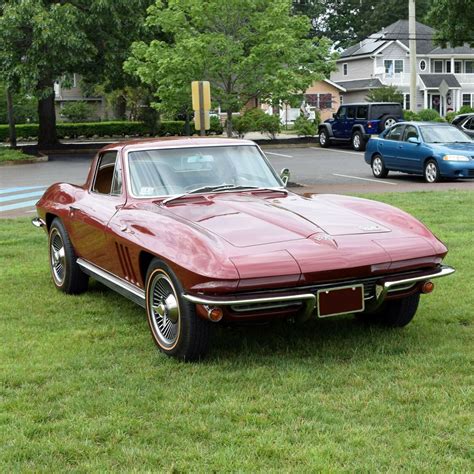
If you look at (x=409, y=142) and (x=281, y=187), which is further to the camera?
(x=409, y=142)

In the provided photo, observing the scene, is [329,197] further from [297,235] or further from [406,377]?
[406,377]

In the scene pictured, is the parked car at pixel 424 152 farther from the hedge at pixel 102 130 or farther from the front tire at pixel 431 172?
the hedge at pixel 102 130

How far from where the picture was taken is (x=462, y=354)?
16.8 feet

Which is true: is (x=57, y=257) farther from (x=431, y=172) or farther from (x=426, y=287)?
(x=431, y=172)

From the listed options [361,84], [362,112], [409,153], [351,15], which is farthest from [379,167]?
[351,15]

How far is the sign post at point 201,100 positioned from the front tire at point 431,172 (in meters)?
6.94

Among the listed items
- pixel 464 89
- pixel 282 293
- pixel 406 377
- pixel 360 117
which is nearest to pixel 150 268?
pixel 282 293

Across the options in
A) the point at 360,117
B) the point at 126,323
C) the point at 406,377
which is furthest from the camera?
the point at 360,117

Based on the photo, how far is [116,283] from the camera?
6066 mm

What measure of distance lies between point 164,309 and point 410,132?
50.7ft

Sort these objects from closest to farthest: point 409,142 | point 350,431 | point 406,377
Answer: point 350,431
point 406,377
point 409,142

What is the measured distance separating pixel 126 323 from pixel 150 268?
3.44 ft

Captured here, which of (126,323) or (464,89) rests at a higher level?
(464,89)

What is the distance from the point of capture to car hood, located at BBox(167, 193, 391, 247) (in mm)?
5047
